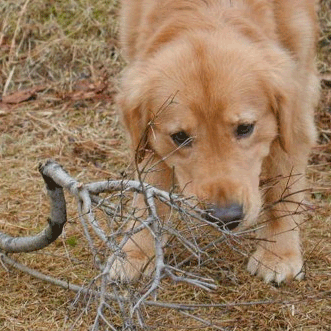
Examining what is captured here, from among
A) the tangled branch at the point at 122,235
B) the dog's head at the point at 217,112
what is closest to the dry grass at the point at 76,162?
the tangled branch at the point at 122,235

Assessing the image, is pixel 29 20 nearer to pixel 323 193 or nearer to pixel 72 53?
pixel 72 53

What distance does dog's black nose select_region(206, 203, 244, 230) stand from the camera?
13.0ft

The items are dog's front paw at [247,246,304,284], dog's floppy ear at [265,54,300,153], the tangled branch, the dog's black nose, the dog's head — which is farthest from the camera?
dog's front paw at [247,246,304,284]

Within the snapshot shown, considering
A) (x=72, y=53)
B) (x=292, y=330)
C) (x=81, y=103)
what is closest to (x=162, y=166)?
(x=292, y=330)

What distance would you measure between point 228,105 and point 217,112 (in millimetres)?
67

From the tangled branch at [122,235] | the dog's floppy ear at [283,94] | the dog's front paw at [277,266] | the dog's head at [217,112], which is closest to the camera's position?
the tangled branch at [122,235]

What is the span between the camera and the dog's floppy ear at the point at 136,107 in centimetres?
454

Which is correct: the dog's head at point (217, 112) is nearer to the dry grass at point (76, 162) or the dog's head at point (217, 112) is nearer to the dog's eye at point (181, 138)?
the dog's eye at point (181, 138)

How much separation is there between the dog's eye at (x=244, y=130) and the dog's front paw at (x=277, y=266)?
2.20 feet

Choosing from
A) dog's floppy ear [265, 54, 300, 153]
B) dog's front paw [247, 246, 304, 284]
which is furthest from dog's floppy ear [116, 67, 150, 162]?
dog's front paw [247, 246, 304, 284]

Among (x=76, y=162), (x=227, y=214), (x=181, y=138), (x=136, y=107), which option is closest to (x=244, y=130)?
(x=181, y=138)

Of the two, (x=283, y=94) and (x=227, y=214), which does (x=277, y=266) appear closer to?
(x=227, y=214)

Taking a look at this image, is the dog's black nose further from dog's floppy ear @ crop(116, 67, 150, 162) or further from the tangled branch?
dog's floppy ear @ crop(116, 67, 150, 162)

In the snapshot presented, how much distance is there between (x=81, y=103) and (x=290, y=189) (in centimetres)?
280
